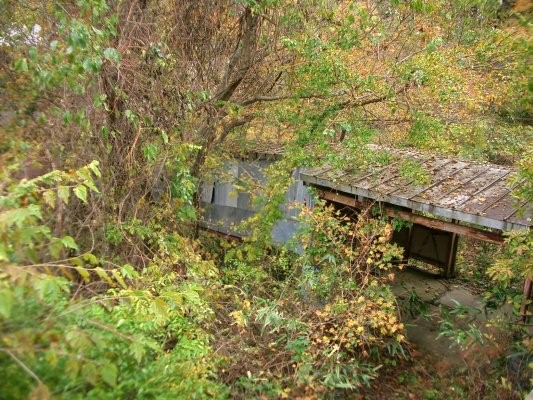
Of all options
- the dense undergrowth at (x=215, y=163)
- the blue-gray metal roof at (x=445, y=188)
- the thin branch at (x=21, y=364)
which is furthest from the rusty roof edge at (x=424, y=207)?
the thin branch at (x=21, y=364)

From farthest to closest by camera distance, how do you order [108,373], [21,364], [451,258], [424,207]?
[451,258]
[424,207]
[108,373]
[21,364]

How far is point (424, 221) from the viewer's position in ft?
19.2

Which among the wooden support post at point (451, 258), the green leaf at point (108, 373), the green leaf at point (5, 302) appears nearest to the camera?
the green leaf at point (5, 302)

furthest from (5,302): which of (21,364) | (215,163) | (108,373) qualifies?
(215,163)

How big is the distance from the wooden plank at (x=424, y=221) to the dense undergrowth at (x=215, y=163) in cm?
28

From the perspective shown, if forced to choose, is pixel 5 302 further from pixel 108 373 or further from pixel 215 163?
pixel 215 163

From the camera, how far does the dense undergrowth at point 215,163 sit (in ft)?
11.0

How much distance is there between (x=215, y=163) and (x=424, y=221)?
15.0ft

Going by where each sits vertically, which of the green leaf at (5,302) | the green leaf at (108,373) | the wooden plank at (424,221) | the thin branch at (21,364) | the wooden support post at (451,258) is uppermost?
the wooden plank at (424,221)

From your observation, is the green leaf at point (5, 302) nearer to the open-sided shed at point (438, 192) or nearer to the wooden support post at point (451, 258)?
the open-sided shed at point (438, 192)

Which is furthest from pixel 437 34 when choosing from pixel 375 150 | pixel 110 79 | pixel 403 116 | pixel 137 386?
pixel 137 386

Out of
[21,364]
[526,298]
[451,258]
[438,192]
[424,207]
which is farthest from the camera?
[451,258]

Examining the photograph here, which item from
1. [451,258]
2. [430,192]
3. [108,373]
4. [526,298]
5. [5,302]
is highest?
[430,192]

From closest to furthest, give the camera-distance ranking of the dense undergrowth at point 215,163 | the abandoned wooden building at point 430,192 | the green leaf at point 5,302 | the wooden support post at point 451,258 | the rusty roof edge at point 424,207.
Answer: the green leaf at point 5,302 < the dense undergrowth at point 215,163 < the rusty roof edge at point 424,207 < the abandoned wooden building at point 430,192 < the wooden support post at point 451,258
